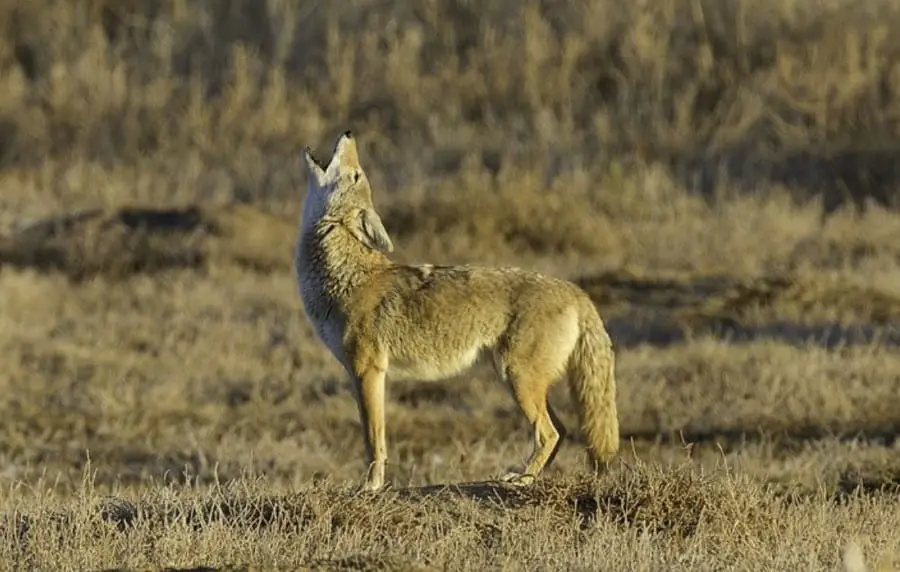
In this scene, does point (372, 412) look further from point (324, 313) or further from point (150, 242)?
point (150, 242)

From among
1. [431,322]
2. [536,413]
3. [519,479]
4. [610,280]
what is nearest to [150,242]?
[610,280]

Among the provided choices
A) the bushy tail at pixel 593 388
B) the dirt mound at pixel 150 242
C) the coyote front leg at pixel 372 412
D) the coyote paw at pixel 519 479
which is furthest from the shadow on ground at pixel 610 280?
the coyote front leg at pixel 372 412

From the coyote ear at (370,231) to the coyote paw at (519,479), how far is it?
1.44 meters

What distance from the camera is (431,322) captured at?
9.48 m

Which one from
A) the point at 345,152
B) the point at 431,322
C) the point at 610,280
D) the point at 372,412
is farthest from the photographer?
the point at 610,280

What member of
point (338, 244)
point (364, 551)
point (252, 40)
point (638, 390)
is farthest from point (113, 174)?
point (364, 551)

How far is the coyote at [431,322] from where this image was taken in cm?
934

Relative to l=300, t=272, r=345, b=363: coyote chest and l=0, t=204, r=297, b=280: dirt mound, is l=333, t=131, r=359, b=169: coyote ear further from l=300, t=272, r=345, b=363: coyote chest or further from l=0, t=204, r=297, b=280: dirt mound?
l=0, t=204, r=297, b=280: dirt mound

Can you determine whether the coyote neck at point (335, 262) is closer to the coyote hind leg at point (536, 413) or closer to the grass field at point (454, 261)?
the coyote hind leg at point (536, 413)

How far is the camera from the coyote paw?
28.6 ft

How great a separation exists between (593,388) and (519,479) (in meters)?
0.92

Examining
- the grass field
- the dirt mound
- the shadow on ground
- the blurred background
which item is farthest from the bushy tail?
the dirt mound

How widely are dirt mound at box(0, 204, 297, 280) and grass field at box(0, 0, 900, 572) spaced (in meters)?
0.05

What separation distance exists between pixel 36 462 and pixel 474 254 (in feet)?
27.7
